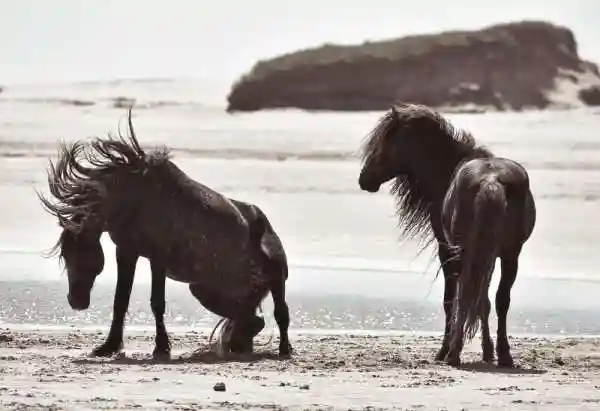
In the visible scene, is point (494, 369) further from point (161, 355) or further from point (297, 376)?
point (161, 355)

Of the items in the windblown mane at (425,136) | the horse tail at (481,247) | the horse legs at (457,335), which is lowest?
the horse legs at (457,335)

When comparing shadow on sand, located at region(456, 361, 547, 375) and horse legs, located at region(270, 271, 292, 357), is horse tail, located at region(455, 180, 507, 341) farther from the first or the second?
horse legs, located at region(270, 271, 292, 357)

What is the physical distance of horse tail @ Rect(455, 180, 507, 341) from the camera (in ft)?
29.0

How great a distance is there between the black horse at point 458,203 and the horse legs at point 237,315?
46.8 inches

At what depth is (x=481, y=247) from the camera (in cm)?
887

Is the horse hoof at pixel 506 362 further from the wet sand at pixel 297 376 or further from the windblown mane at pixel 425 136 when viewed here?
the windblown mane at pixel 425 136

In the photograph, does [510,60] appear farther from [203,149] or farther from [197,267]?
[197,267]

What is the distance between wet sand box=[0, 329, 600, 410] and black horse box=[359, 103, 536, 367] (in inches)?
13.1

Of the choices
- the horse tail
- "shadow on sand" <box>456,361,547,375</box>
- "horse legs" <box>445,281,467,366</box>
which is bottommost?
"shadow on sand" <box>456,361,547,375</box>

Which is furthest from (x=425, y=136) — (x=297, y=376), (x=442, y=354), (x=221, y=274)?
(x=297, y=376)

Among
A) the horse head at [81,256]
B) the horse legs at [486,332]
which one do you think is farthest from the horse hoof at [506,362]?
the horse head at [81,256]

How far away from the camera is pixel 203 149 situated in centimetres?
2136

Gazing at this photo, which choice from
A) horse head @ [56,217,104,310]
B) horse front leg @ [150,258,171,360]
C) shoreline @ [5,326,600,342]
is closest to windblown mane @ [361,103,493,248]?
shoreline @ [5,326,600,342]

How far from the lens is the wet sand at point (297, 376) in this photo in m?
7.20
